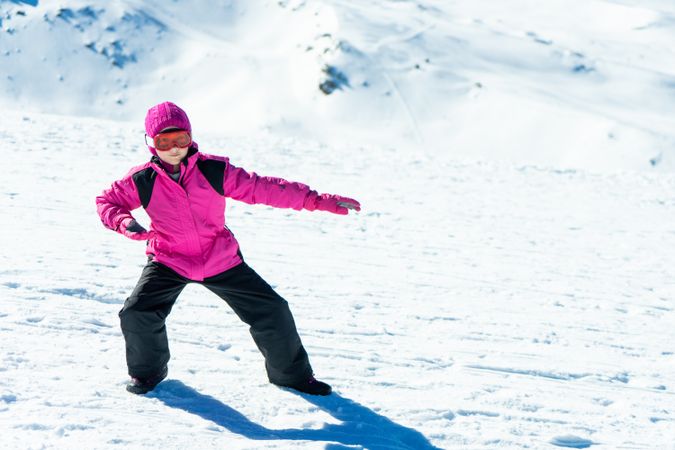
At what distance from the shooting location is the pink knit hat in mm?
3242

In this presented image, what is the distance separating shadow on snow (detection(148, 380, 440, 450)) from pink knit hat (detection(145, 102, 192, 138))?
4.22 ft

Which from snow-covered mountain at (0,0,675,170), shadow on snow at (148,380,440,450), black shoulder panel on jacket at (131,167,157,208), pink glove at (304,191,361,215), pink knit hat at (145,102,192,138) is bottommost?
shadow on snow at (148,380,440,450)

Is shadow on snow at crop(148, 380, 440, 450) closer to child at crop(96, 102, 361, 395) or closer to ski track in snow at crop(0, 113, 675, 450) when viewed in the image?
ski track in snow at crop(0, 113, 675, 450)

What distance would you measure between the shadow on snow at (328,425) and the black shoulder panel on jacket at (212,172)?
104 cm

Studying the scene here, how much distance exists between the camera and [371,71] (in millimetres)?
37531

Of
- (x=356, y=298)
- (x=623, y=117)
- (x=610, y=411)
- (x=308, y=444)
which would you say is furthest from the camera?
(x=623, y=117)

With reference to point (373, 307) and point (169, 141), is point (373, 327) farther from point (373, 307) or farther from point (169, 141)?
point (169, 141)

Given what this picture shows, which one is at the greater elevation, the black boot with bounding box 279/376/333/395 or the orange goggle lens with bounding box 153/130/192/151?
the orange goggle lens with bounding box 153/130/192/151

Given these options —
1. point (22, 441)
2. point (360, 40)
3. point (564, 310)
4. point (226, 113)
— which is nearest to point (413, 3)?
point (360, 40)

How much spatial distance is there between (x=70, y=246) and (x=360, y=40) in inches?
1396

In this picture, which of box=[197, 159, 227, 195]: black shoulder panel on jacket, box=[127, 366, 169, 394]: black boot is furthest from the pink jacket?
box=[127, 366, 169, 394]: black boot

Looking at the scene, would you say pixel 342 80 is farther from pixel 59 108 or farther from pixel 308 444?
pixel 308 444

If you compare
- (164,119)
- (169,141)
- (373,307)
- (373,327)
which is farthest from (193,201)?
(373,307)

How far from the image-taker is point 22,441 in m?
2.87
